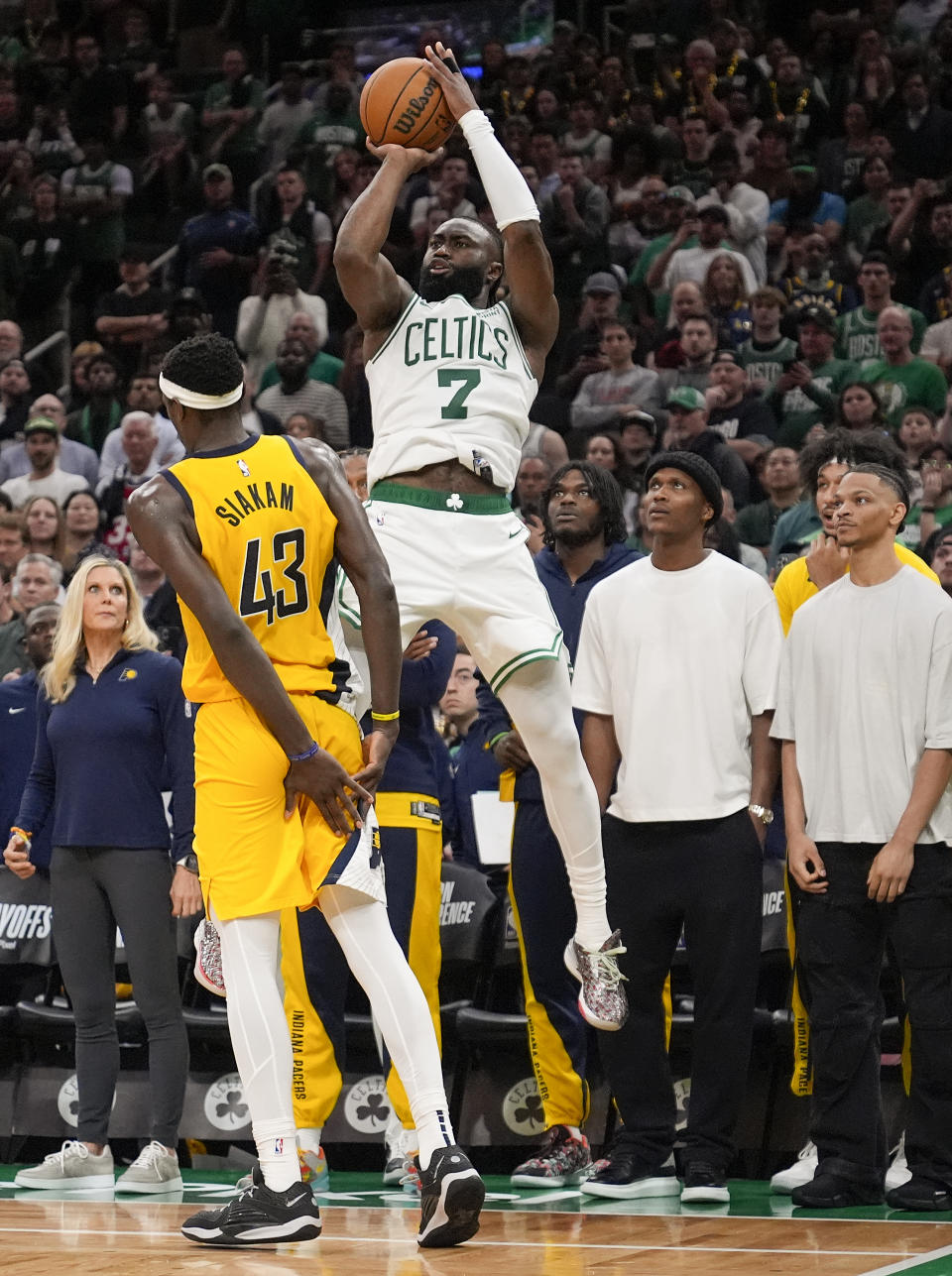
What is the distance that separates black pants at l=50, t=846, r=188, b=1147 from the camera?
6.31m

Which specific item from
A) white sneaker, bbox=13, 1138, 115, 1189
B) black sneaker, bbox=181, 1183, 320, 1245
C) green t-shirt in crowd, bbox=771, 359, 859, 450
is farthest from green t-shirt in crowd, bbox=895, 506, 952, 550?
black sneaker, bbox=181, 1183, 320, 1245

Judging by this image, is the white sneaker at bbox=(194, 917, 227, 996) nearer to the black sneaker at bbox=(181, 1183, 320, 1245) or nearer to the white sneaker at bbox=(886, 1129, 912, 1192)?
the black sneaker at bbox=(181, 1183, 320, 1245)

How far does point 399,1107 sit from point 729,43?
10699 mm

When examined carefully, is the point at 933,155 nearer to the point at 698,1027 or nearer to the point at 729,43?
the point at 729,43

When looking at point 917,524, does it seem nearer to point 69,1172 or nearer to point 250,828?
point 69,1172

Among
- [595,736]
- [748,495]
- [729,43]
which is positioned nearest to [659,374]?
[748,495]

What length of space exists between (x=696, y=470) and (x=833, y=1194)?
7.11ft

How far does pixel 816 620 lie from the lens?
5719mm

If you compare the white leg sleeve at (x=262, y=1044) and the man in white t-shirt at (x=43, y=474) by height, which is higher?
the man in white t-shirt at (x=43, y=474)

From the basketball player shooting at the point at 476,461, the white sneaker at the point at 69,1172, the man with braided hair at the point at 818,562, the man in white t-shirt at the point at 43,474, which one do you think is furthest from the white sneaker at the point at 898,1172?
the man in white t-shirt at the point at 43,474

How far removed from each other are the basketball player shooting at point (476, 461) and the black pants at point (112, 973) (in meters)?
1.39

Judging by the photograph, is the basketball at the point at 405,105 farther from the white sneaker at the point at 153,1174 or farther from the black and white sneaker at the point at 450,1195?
the white sneaker at the point at 153,1174

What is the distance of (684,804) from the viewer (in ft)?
18.6

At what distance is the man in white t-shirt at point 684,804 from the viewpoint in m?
5.60
